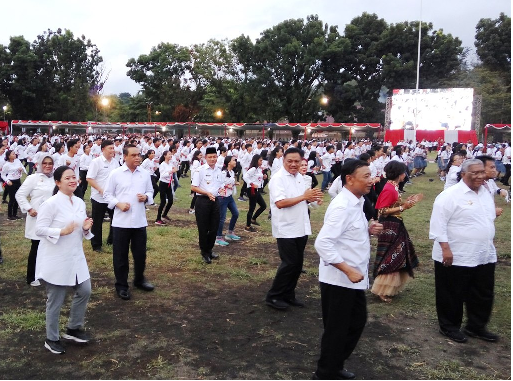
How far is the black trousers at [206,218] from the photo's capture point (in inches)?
252

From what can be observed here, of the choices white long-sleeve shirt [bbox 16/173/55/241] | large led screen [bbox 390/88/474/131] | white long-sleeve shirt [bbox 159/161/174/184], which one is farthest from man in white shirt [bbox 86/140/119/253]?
large led screen [bbox 390/88/474/131]

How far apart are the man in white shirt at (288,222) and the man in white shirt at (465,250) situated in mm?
1302

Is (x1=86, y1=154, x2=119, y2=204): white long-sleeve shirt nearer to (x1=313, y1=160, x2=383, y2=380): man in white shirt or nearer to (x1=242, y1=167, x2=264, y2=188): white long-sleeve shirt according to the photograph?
(x1=242, y1=167, x2=264, y2=188): white long-sleeve shirt

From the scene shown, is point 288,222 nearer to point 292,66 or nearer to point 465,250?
point 465,250

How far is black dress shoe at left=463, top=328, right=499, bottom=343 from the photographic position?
4219mm

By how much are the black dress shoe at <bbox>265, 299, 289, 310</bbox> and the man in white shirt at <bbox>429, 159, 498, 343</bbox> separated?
1.57m

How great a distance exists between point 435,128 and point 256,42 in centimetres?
1890

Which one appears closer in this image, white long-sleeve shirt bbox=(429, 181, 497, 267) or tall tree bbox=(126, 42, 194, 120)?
white long-sleeve shirt bbox=(429, 181, 497, 267)

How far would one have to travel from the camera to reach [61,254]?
366 centimetres

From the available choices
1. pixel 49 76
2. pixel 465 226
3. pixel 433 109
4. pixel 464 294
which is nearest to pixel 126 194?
pixel 465 226

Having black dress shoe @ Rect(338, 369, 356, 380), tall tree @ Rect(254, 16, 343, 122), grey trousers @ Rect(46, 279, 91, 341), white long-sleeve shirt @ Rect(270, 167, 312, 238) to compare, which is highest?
tall tree @ Rect(254, 16, 343, 122)

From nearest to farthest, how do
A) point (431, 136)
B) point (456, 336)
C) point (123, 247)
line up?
point (456, 336) → point (123, 247) → point (431, 136)

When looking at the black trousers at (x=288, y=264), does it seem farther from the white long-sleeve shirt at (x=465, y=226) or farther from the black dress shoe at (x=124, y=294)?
the black dress shoe at (x=124, y=294)

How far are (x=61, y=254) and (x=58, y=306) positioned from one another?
45 cm
